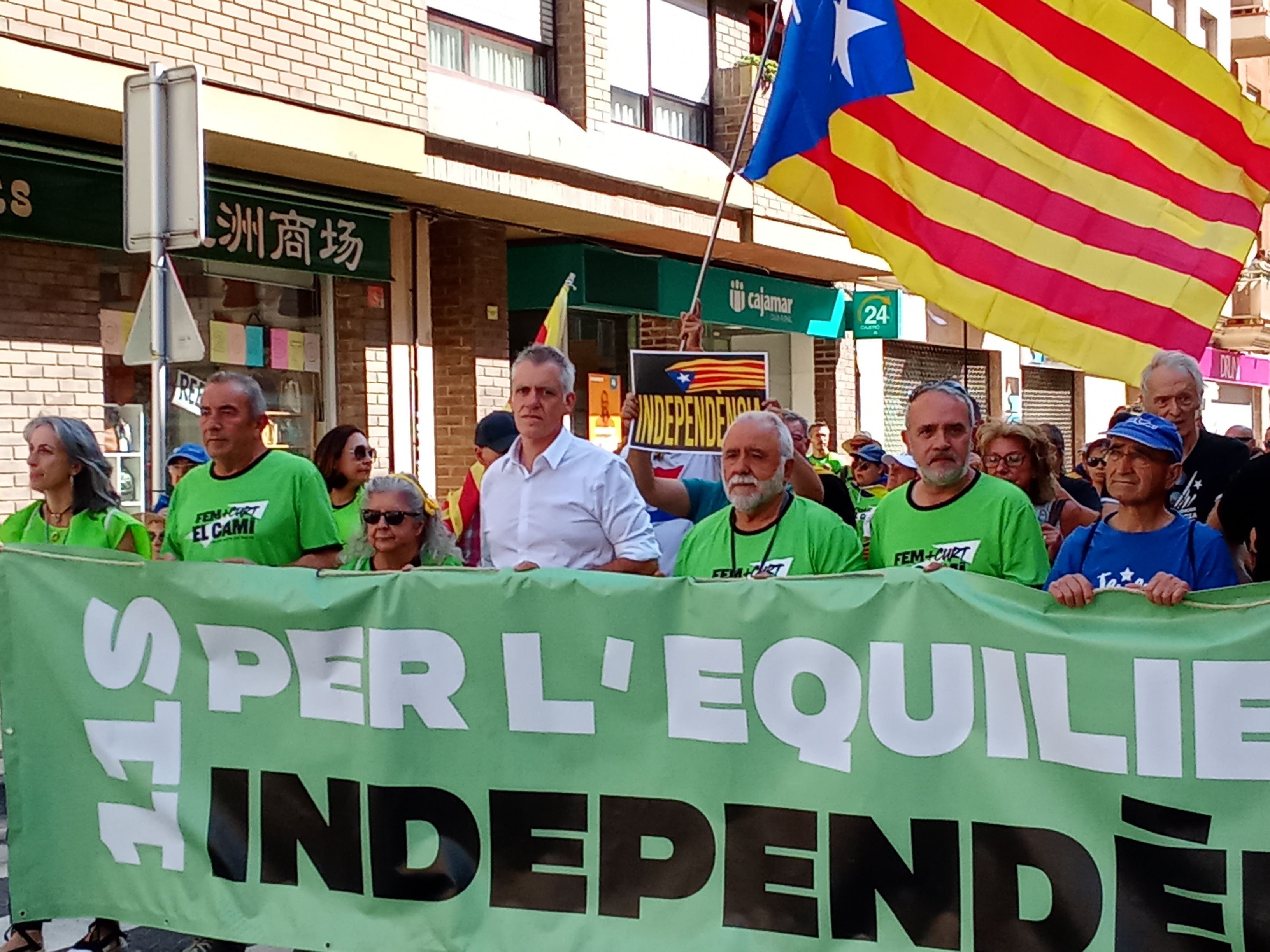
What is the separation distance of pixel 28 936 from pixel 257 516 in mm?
1479

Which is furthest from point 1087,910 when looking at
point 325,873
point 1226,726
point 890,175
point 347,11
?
point 347,11

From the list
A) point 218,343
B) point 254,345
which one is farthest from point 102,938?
point 254,345

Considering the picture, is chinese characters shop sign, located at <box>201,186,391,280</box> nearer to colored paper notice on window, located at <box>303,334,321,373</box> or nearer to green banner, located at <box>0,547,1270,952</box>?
colored paper notice on window, located at <box>303,334,321,373</box>

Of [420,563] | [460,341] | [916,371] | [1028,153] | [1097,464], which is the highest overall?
[916,371]

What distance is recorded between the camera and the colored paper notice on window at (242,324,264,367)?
12.5 metres

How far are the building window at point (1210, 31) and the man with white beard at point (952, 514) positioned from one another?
30.4m

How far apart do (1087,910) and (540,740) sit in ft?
4.82

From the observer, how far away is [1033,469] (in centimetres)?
621

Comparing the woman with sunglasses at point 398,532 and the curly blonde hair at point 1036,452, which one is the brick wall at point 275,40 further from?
the curly blonde hair at point 1036,452

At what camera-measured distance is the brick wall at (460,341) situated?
567 inches

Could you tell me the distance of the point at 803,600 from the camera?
13.4 feet

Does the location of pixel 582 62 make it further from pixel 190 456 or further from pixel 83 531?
pixel 83 531

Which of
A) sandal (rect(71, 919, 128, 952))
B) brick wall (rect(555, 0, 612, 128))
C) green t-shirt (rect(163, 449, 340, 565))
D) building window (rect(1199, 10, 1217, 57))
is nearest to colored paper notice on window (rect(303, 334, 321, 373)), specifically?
brick wall (rect(555, 0, 612, 128))

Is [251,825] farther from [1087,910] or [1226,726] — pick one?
[1226,726]
